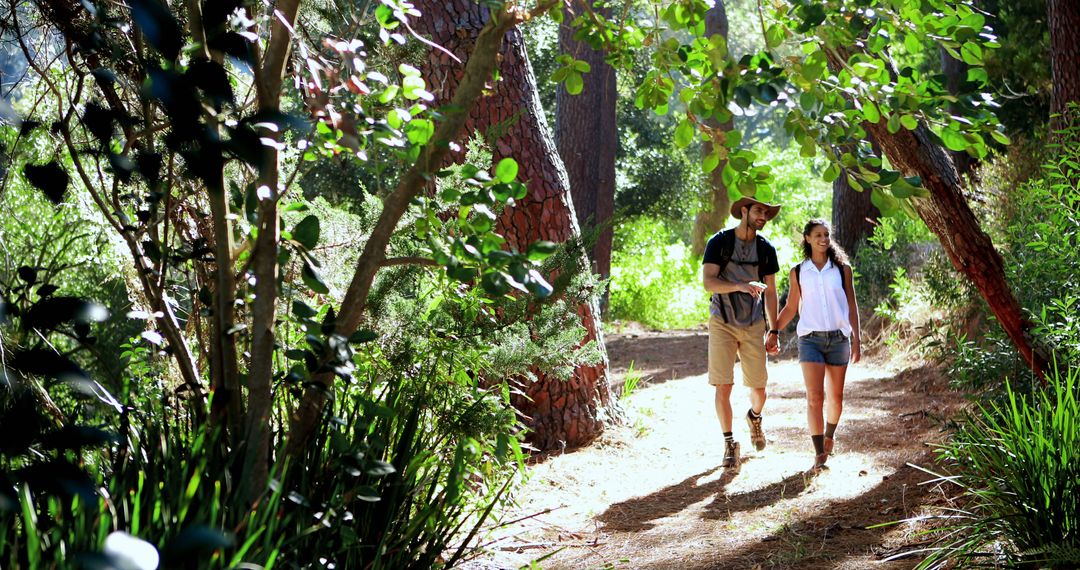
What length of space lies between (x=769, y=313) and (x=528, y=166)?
6.34ft

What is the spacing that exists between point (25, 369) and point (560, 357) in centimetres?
379

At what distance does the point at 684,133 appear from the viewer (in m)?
2.88

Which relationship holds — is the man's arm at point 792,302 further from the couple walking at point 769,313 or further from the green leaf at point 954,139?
the green leaf at point 954,139

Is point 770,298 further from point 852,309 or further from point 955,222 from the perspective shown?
point 955,222

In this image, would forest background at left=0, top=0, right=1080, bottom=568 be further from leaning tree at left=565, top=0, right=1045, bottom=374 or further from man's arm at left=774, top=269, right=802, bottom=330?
man's arm at left=774, top=269, right=802, bottom=330

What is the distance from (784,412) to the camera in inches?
341

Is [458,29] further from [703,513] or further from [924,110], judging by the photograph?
[924,110]

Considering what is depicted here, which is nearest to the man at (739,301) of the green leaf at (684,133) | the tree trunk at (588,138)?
the green leaf at (684,133)

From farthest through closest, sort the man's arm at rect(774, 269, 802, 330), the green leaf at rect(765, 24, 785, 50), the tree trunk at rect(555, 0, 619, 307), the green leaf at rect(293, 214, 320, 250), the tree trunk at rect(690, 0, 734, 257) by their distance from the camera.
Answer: the tree trunk at rect(690, 0, 734, 257) → the tree trunk at rect(555, 0, 619, 307) → the man's arm at rect(774, 269, 802, 330) → the green leaf at rect(765, 24, 785, 50) → the green leaf at rect(293, 214, 320, 250)

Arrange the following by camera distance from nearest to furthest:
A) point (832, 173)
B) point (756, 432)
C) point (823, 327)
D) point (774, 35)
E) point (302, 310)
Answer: point (302, 310), point (832, 173), point (774, 35), point (823, 327), point (756, 432)

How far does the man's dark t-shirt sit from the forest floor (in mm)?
1029

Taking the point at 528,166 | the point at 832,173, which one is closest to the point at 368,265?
the point at 832,173

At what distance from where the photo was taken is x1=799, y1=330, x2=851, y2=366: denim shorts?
6.31 meters

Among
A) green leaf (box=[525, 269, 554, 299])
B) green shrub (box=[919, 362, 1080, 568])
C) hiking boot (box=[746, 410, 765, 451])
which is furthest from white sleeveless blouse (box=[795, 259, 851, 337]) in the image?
green leaf (box=[525, 269, 554, 299])
